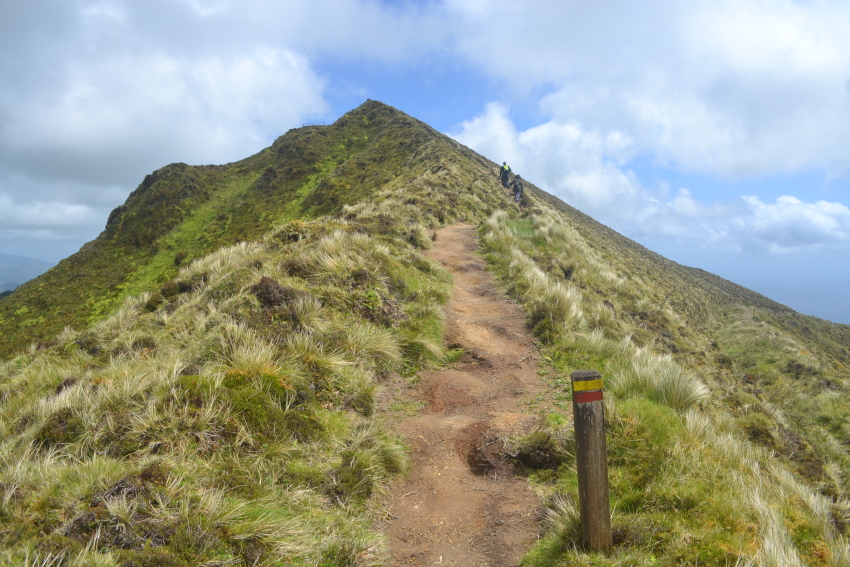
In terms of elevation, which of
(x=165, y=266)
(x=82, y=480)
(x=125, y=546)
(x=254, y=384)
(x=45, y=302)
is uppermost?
(x=165, y=266)

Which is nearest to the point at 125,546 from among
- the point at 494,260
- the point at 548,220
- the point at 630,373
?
the point at 630,373

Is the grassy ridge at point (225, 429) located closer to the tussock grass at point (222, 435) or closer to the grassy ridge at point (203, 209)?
the tussock grass at point (222, 435)

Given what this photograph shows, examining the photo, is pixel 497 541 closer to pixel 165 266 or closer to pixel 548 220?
pixel 548 220

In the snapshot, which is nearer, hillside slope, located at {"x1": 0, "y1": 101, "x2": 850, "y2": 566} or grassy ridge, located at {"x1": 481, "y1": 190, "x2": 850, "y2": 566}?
hillside slope, located at {"x1": 0, "y1": 101, "x2": 850, "y2": 566}

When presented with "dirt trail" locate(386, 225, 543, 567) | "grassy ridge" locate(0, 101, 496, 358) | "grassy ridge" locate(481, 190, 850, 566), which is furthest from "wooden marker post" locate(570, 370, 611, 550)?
"grassy ridge" locate(0, 101, 496, 358)

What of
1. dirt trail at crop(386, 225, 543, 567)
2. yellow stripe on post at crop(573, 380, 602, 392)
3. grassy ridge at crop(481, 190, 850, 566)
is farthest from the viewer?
dirt trail at crop(386, 225, 543, 567)

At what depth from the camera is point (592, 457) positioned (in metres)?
3.21

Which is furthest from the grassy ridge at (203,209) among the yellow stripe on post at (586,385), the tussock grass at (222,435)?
the yellow stripe on post at (586,385)

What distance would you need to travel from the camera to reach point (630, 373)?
21.0 feet

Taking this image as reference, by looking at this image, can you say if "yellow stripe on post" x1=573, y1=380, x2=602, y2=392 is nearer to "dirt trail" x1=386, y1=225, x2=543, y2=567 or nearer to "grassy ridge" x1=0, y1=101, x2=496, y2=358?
"dirt trail" x1=386, y1=225, x2=543, y2=567

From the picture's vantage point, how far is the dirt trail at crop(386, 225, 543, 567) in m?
3.95

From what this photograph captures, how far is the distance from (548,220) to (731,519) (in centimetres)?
2039

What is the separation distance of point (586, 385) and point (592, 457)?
1.83ft

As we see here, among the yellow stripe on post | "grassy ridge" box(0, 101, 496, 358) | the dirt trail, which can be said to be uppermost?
"grassy ridge" box(0, 101, 496, 358)
